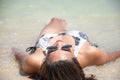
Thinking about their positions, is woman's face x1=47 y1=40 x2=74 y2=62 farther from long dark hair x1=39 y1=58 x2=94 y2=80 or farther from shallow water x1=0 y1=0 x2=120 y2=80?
shallow water x1=0 y1=0 x2=120 y2=80

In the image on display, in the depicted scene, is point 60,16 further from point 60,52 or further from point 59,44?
point 60,52

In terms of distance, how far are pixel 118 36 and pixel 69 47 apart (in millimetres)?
1986

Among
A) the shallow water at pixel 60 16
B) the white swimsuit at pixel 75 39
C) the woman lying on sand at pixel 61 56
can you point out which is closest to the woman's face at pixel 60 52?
the woman lying on sand at pixel 61 56

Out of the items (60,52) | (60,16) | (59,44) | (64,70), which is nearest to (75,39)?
(59,44)

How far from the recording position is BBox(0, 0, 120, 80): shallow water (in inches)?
197

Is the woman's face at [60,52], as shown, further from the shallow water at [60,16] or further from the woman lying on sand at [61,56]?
the shallow water at [60,16]

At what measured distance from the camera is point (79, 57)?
15.5 ft

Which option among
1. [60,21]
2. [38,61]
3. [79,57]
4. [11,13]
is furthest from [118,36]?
[11,13]

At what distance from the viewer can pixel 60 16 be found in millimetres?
7707

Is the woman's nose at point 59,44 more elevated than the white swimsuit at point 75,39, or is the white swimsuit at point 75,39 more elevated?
the woman's nose at point 59,44

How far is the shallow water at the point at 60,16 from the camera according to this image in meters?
5.02

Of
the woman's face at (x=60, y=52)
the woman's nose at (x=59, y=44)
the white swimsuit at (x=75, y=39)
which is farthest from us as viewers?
the white swimsuit at (x=75, y=39)

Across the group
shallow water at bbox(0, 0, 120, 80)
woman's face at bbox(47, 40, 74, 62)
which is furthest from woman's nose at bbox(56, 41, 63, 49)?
shallow water at bbox(0, 0, 120, 80)

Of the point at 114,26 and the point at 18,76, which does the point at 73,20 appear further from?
the point at 18,76
